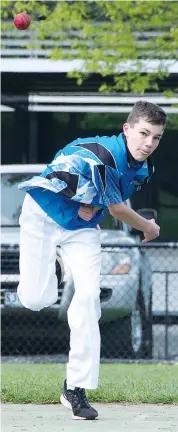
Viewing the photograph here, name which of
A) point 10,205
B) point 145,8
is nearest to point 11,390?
point 10,205

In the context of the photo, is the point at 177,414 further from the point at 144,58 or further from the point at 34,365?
the point at 144,58

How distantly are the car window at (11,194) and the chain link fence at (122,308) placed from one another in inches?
28.6

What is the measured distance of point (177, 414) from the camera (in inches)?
246

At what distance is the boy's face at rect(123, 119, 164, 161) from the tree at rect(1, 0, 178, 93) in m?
7.50

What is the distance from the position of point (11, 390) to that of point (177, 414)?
3.94 ft

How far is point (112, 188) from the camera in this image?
5945 mm

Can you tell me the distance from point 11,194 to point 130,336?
1913 millimetres

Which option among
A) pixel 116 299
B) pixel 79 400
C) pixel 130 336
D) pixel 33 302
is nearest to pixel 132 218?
pixel 33 302

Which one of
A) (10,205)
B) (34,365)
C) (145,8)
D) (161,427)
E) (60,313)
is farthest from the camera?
(145,8)

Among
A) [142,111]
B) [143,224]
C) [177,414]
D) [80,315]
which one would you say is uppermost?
[142,111]

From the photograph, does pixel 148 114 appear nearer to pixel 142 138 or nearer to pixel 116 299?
pixel 142 138

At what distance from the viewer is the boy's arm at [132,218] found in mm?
6035

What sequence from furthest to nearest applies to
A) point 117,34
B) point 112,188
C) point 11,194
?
1. point 117,34
2. point 11,194
3. point 112,188

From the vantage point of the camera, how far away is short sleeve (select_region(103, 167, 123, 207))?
5918 millimetres
